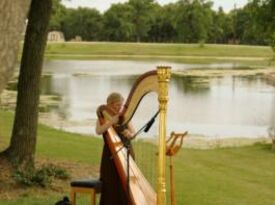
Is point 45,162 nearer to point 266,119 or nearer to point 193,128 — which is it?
point 193,128

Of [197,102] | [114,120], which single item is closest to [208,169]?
[114,120]

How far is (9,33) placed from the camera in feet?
6.43

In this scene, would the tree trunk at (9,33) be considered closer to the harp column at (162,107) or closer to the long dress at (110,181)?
the harp column at (162,107)

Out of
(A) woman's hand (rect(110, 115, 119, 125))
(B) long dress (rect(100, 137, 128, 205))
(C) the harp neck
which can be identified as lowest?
(B) long dress (rect(100, 137, 128, 205))

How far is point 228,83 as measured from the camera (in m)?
36.9

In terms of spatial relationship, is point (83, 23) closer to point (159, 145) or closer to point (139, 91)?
point (139, 91)

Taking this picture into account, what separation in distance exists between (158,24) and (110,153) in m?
92.5

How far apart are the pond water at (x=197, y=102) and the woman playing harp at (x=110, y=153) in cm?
140

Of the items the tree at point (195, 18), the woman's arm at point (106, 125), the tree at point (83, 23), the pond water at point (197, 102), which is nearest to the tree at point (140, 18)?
the tree at point (195, 18)

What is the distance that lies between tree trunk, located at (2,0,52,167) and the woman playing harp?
2.57 meters

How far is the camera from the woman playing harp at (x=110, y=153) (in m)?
5.41

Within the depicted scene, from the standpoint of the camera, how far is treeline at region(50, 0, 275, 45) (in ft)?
295

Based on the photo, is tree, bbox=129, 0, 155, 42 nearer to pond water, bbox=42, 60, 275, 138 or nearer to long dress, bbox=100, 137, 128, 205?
pond water, bbox=42, 60, 275, 138

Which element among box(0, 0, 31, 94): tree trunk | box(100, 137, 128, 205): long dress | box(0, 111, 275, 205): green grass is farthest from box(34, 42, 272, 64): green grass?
box(0, 0, 31, 94): tree trunk
